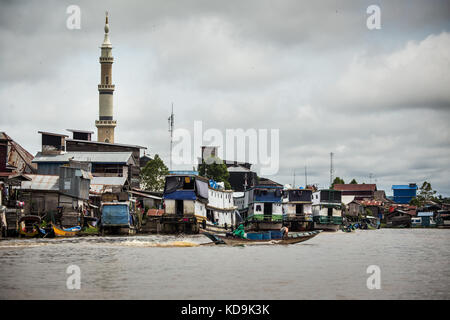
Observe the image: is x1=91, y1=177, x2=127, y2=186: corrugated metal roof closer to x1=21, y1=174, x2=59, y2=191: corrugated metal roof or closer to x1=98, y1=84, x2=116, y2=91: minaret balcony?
x1=21, y1=174, x2=59, y2=191: corrugated metal roof

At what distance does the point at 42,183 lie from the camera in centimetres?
5444

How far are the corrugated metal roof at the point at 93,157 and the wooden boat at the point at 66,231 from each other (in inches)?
706

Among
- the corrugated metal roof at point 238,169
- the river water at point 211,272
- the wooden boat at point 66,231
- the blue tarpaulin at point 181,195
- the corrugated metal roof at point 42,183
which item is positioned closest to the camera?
the river water at point 211,272

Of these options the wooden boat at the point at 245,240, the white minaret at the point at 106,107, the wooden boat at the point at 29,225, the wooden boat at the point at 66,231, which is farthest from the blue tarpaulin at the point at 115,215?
the white minaret at the point at 106,107

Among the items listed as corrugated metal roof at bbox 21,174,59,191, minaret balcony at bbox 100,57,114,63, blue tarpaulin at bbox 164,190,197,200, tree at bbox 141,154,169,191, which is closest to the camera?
corrugated metal roof at bbox 21,174,59,191

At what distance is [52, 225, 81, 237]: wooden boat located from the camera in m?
47.8

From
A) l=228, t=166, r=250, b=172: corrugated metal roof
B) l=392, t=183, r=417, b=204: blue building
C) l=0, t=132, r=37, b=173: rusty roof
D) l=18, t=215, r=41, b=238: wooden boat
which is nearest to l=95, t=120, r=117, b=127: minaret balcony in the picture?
l=0, t=132, r=37, b=173: rusty roof

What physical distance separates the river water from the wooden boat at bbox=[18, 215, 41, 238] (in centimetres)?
540

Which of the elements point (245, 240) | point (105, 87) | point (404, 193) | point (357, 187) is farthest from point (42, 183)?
point (404, 193)

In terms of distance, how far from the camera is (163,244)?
42781 mm

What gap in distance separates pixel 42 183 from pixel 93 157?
17.6 meters

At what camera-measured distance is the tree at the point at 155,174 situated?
75.6 metres

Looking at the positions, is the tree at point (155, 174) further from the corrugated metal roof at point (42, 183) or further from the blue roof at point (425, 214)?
the blue roof at point (425, 214)
